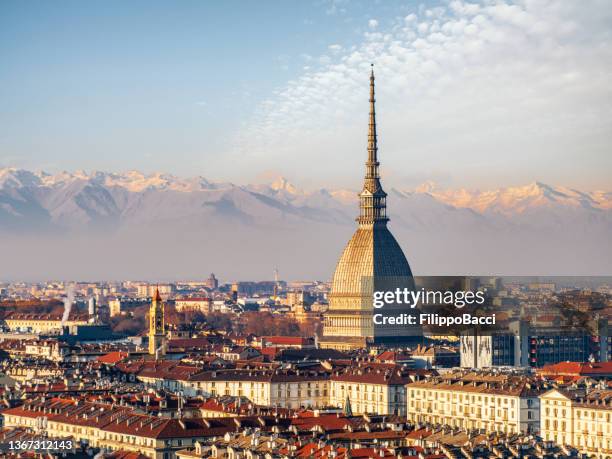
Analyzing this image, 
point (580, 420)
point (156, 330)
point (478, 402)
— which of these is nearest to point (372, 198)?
point (156, 330)

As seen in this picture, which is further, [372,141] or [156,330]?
[372,141]

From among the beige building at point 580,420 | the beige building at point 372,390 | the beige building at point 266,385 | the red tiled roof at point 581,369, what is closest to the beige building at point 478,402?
the beige building at point 580,420

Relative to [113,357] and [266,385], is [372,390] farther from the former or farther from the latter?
[113,357]

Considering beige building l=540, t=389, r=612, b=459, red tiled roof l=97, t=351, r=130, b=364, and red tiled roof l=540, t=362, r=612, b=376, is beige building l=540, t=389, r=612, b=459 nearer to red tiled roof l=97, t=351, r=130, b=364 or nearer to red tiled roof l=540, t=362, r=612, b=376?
red tiled roof l=540, t=362, r=612, b=376

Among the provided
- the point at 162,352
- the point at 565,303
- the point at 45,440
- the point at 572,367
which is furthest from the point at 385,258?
the point at 45,440

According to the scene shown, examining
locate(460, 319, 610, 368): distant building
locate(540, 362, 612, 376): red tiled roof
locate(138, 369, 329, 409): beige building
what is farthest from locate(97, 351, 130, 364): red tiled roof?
locate(540, 362, 612, 376): red tiled roof
